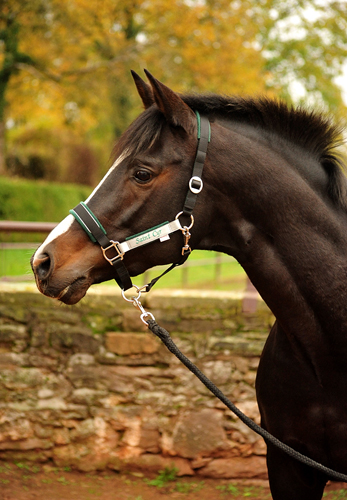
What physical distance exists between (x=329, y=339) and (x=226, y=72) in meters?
12.7

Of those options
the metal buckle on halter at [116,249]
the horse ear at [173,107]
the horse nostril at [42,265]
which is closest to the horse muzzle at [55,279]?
the horse nostril at [42,265]

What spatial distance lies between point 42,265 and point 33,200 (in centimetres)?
1048

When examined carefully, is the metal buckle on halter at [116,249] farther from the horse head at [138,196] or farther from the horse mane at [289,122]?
the horse mane at [289,122]

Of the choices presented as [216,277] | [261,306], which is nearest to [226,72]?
[216,277]

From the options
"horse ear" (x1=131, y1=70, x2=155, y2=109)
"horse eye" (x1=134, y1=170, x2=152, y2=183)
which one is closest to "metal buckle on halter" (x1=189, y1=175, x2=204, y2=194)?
"horse eye" (x1=134, y1=170, x2=152, y2=183)

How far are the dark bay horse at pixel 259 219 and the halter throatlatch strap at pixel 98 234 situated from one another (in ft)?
0.10

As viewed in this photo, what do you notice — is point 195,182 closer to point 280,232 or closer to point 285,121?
point 280,232

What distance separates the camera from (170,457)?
149 inches

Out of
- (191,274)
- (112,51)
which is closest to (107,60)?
(112,51)

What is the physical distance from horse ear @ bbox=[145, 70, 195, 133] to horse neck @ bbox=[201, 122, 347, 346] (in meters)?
0.15

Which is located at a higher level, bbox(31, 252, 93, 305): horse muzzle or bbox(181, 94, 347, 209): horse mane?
bbox(181, 94, 347, 209): horse mane

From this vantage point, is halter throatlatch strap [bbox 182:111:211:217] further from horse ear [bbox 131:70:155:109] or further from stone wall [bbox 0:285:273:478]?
stone wall [bbox 0:285:273:478]

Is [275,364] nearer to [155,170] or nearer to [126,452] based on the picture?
[155,170]

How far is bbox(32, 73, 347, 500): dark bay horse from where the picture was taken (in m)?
1.88
